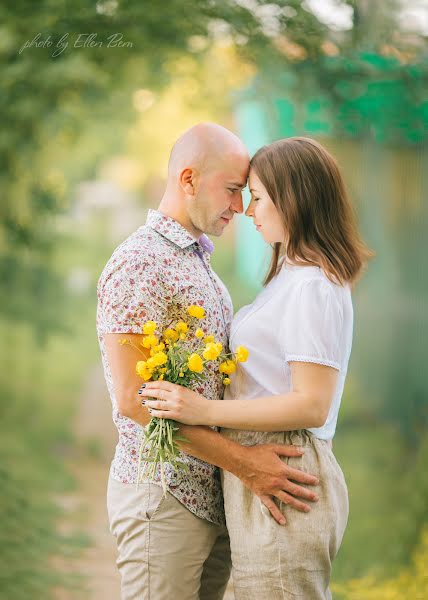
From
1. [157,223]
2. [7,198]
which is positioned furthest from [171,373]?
[7,198]

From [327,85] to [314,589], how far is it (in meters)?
2.97

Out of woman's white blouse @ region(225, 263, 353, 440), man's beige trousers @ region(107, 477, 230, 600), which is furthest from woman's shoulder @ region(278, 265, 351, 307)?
man's beige trousers @ region(107, 477, 230, 600)

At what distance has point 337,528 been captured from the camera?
1896 mm

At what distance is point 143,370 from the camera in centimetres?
170

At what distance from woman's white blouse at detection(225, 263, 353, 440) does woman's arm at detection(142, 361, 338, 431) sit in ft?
0.15

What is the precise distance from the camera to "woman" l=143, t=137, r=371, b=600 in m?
1.78

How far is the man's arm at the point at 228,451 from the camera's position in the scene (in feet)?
5.92

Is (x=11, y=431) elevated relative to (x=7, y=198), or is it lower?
lower

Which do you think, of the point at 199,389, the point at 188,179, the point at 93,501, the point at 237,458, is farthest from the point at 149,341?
the point at 93,501

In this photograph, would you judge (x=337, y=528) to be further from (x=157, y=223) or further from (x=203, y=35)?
(x=203, y=35)

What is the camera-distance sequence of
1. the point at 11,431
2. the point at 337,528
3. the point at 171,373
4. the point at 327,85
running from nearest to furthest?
the point at 171,373 < the point at 337,528 < the point at 327,85 < the point at 11,431

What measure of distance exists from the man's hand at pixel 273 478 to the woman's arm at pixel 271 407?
0.10m

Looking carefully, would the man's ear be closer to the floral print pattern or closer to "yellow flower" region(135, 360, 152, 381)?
the floral print pattern

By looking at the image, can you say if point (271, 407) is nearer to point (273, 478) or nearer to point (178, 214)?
point (273, 478)
